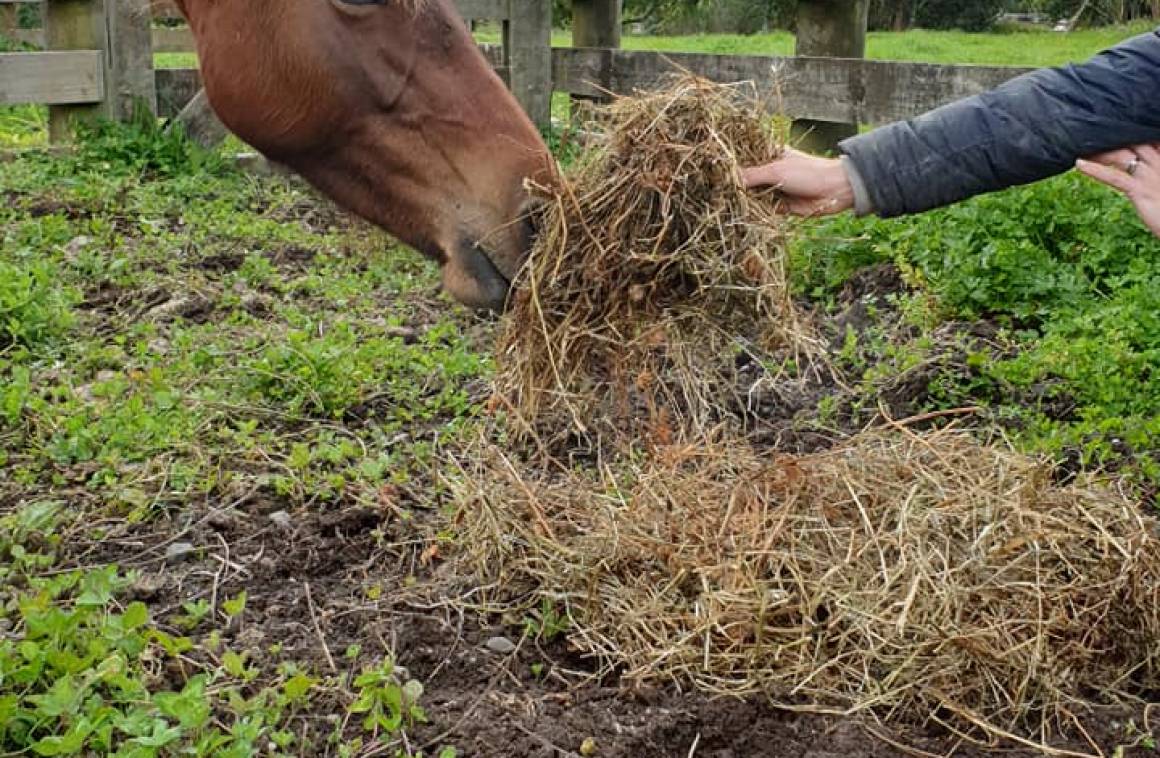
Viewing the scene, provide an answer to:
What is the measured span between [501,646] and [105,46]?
647cm

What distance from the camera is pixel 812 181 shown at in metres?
2.84

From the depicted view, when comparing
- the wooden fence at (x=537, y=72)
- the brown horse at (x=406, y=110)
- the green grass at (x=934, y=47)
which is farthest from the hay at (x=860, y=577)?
the green grass at (x=934, y=47)

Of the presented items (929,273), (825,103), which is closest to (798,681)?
(929,273)

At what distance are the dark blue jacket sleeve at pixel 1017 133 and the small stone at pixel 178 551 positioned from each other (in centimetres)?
180

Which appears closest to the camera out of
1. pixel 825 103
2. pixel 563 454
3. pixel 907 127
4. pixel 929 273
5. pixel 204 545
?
pixel 907 127

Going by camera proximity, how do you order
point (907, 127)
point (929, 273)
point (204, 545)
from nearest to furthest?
1. point (907, 127)
2. point (204, 545)
3. point (929, 273)

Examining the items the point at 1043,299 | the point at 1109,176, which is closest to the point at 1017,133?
the point at 1109,176

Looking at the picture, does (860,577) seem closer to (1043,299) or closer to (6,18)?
(1043,299)

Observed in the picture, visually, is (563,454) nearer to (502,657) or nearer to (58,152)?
(502,657)

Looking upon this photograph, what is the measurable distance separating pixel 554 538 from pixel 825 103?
14.8ft

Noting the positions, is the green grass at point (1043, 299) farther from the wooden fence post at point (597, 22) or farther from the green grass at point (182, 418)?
the wooden fence post at point (597, 22)

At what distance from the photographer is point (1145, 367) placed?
13.0 feet

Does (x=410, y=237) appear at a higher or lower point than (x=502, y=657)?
higher

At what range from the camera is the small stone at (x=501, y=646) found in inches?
103
